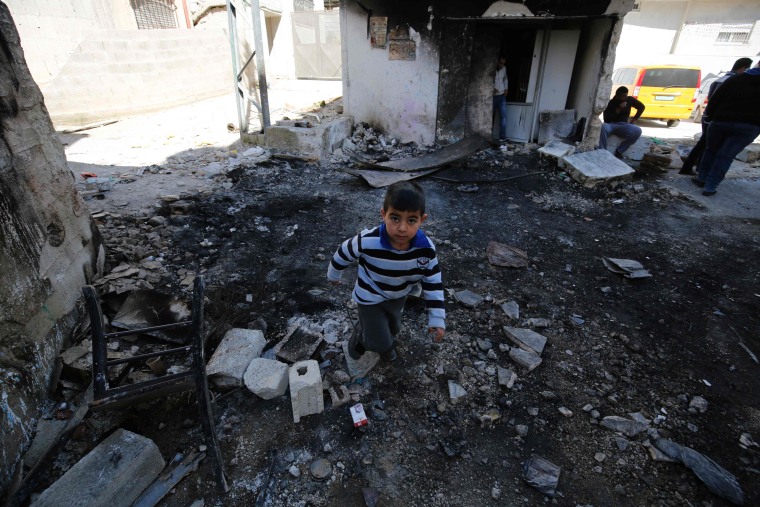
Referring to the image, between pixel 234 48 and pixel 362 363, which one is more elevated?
pixel 234 48

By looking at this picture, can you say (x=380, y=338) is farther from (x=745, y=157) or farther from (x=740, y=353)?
(x=745, y=157)

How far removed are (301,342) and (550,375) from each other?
1.85 m

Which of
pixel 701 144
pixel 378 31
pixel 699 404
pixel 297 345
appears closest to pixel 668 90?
pixel 701 144

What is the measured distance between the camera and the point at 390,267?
2266 mm


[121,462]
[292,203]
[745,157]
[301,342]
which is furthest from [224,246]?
[745,157]

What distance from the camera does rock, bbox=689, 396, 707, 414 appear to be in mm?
2519

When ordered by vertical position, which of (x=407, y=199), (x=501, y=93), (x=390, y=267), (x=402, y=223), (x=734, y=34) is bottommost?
(x=390, y=267)

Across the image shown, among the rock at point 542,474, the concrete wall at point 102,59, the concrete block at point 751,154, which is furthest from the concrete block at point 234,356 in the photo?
the concrete block at point 751,154

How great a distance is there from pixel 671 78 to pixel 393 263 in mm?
13701

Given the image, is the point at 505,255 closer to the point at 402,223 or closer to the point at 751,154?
the point at 402,223

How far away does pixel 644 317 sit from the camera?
340 cm

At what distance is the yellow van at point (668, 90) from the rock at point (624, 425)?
12.5 m

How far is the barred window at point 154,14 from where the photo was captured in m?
11.1

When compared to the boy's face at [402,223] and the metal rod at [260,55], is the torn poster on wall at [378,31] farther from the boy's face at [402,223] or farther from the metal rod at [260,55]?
the boy's face at [402,223]
